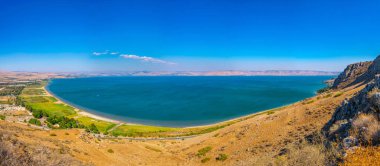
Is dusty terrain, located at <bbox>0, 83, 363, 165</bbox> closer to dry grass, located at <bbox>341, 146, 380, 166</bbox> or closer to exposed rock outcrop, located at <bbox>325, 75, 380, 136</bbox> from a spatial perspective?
exposed rock outcrop, located at <bbox>325, 75, 380, 136</bbox>

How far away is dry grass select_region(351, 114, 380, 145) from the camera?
10.8m

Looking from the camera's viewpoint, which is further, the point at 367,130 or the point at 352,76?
the point at 352,76

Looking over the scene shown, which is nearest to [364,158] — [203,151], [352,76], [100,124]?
[203,151]

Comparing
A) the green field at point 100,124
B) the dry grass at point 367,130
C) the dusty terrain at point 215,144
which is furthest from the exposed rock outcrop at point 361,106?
the green field at point 100,124

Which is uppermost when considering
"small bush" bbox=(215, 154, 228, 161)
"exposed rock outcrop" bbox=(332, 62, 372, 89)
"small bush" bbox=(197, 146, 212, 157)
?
"exposed rock outcrop" bbox=(332, 62, 372, 89)

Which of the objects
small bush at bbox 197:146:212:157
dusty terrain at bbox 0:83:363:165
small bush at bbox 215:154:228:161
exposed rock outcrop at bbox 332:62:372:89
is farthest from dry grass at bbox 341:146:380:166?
exposed rock outcrop at bbox 332:62:372:89

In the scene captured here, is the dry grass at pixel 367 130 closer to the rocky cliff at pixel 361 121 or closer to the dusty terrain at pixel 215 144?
the rocky cliff at pixel 361 121

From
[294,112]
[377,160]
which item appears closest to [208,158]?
[294,112]

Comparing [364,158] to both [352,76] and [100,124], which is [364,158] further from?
[352,76]

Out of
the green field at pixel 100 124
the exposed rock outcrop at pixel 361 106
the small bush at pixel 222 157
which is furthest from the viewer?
the green field at pixel 100 124

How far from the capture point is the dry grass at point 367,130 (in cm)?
1079

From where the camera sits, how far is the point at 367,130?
11.6 m

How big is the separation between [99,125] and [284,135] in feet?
226

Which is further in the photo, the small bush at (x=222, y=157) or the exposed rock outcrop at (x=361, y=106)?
the small bush at (x=222, y=157)
